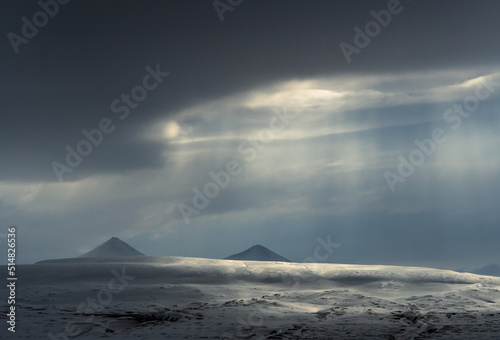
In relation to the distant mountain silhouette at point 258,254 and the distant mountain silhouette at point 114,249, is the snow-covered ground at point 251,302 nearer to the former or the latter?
the distant mountain silhouette at point 114,249

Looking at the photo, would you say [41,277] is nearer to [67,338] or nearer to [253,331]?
[67,338]

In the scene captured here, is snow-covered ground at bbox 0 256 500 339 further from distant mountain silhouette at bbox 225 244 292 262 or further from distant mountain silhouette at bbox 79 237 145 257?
distant mountain silhouette at bbox 225 244 292 262

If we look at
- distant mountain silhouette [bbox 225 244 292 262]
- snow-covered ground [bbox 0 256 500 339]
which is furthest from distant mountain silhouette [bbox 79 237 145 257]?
snow-covered ground [bbox 0 256 500 339]

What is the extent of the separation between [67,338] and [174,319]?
131 inches

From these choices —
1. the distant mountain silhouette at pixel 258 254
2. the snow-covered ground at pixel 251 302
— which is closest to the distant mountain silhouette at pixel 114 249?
the distant mountain silhouette at pixel 258 254

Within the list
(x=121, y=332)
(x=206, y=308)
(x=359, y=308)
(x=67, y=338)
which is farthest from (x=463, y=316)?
(x=67, y=338)

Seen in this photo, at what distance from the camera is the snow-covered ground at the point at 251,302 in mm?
14266

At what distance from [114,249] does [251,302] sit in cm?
5955

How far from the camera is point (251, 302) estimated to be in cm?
1814

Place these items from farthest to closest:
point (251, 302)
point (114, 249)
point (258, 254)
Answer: point (258, 254) < point (114, 249) < point (251, 302)

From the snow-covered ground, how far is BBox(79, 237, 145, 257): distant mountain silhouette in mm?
47823

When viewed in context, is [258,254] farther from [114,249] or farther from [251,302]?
[251,302]

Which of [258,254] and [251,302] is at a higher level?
[258,254]

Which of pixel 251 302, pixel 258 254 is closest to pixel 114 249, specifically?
pixel 258 254
